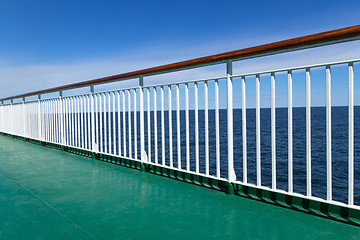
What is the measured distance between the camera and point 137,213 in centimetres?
186

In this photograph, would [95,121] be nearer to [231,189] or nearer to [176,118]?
[176,118]

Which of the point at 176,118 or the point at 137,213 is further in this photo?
the point at 176,118

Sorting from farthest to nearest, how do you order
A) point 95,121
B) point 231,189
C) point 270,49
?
point 95,121, point 231,189, point 270,49

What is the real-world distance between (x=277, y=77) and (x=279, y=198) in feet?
2.95

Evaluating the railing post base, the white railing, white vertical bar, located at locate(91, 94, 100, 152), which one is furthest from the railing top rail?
white vertical bar, located at locate(91, 94, 100, 152)

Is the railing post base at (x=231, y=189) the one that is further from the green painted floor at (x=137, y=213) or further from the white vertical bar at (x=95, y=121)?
the white vertical bar at (x=95, y=121)

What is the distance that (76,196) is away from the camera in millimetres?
2266

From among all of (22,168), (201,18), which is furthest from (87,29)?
(22,168)

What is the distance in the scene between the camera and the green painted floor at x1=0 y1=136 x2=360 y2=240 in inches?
61.1

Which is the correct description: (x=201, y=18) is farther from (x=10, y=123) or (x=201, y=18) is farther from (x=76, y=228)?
Result: (x=76, y=228)

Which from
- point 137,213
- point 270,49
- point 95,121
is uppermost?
point 270,49

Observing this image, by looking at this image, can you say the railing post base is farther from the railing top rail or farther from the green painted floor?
the railing top rail

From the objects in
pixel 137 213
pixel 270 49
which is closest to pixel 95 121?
pixel 137 213

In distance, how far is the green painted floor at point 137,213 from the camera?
1.55m
